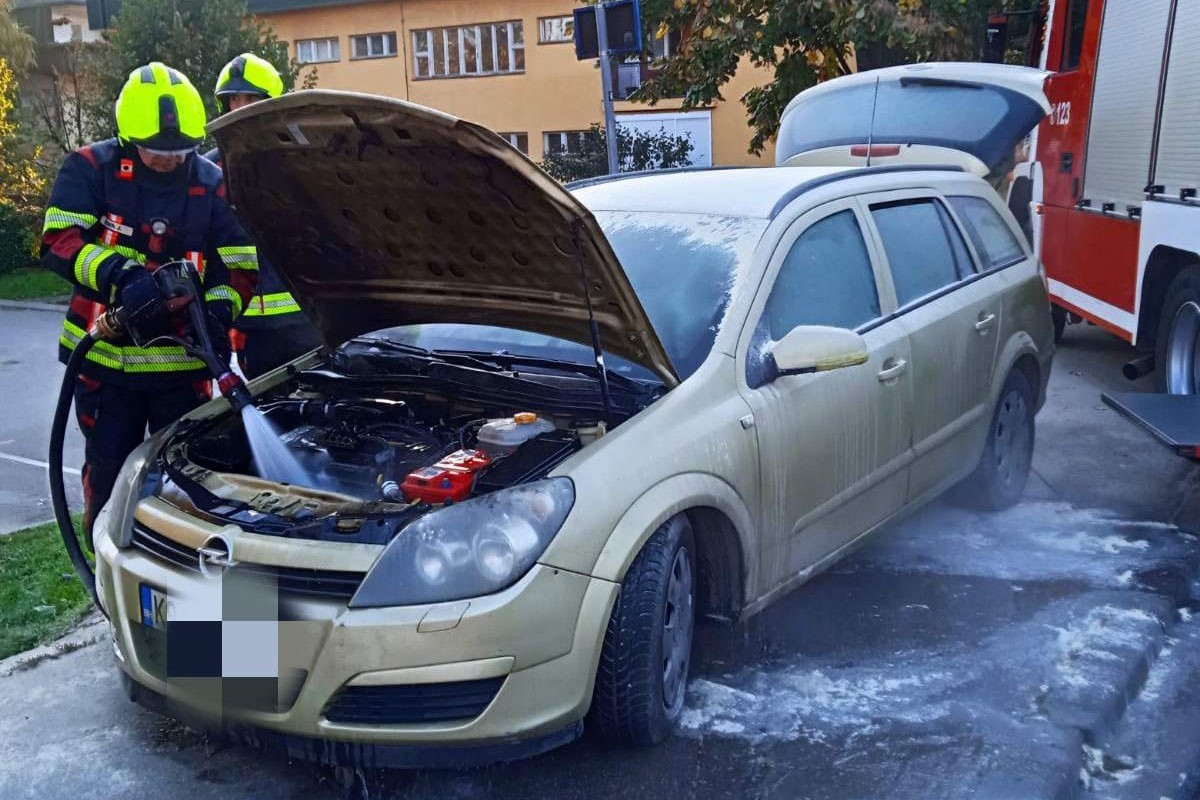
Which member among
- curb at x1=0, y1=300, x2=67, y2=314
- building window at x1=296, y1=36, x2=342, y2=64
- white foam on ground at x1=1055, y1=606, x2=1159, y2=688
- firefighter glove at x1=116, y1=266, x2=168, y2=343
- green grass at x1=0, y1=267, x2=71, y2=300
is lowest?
green grass at x1=0, y1=267, x2=71, y2=300

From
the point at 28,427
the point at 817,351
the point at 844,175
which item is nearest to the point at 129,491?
the point at 817,351

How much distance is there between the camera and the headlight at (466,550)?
2914mm

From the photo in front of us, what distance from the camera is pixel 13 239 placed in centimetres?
2055

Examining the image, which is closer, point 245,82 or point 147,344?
point 147,344

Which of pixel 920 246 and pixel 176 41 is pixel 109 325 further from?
pixel 176 41

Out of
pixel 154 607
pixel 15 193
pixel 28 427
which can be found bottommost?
Answer: pixel 28 427

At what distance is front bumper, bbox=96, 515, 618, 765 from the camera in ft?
9.48

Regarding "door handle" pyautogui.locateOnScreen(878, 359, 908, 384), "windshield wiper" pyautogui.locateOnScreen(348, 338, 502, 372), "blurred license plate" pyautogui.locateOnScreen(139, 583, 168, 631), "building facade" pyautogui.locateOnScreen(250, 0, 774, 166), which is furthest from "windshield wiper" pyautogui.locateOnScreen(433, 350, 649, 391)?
"building facade" pyautogui.locateOnScreen(250, 0, 774, 166)

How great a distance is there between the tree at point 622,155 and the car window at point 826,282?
1622cm

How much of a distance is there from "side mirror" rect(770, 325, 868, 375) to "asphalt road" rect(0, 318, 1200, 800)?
1.04 m

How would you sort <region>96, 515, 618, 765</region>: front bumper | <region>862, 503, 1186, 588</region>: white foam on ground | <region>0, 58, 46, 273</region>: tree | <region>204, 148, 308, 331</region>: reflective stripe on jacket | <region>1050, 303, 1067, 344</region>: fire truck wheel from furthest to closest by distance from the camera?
<region>0, 58, 46, 273</region>: tree
<region>1050, 303, 1067, 344</region>: fire truck wheel
<region>204, 148, 308, 331</region>: reflective stripe on jacket
<region>862, 503, 1186, 588</region>: white foam on ground
<region>96, 515, 618, 765</region>: front bumper

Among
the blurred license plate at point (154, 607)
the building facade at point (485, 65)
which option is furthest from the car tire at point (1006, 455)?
the building facade at point (485, 65)

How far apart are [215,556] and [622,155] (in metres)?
18.5

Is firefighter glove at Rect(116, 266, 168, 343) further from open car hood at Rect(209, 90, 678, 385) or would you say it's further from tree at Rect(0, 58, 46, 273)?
tree at Rect(0, 58, 46, 273)
